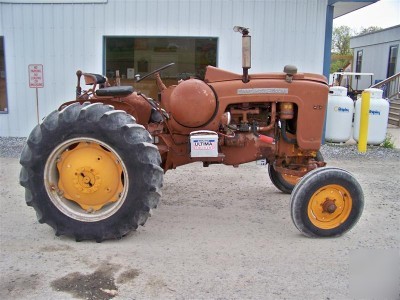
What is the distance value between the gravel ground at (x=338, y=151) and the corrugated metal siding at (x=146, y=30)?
1122 mm

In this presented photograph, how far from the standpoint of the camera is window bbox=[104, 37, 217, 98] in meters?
9.66

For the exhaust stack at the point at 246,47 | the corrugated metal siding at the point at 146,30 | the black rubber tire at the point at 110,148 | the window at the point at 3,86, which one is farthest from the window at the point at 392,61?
the black rubber tire at the point at 110,148

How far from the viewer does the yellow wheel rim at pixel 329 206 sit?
416cm

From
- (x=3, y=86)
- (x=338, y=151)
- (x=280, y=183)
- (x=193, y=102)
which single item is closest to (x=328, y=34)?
(x=338, y=151)

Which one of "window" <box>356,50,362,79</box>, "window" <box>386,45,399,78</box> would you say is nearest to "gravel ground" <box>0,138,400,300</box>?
"window" <box>386,45,399,78</box>

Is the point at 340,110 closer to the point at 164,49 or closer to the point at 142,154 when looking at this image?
the point at 164,49

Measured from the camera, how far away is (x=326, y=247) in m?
4.04

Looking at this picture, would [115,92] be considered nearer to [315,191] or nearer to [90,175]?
[90,175]

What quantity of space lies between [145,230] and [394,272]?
7.60ft

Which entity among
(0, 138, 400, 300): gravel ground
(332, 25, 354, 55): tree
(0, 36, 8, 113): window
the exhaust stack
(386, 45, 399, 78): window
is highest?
(332, 25, 354, 55): tree

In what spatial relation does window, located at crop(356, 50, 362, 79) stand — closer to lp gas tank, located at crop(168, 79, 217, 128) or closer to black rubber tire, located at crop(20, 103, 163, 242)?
lp gas tank, located at crop(168, 79, 217, 128)

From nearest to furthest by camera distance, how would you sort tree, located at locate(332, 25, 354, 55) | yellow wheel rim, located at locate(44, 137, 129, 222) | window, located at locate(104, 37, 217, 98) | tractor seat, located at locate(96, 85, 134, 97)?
yellow wheel rim, located at locate(44, 137, 129, 222) < tractor seat, located at locate(96, 85, 134, 97) < window, located at locate(104, 37, 217, 98) < tree, located at locate(332, 25, 354, 55)

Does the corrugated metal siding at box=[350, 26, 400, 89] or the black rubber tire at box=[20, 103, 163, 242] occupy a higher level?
the corrugated metal siding at box=[350, 26, 400, 89]

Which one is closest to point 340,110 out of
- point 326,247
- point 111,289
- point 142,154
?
point 326,247
